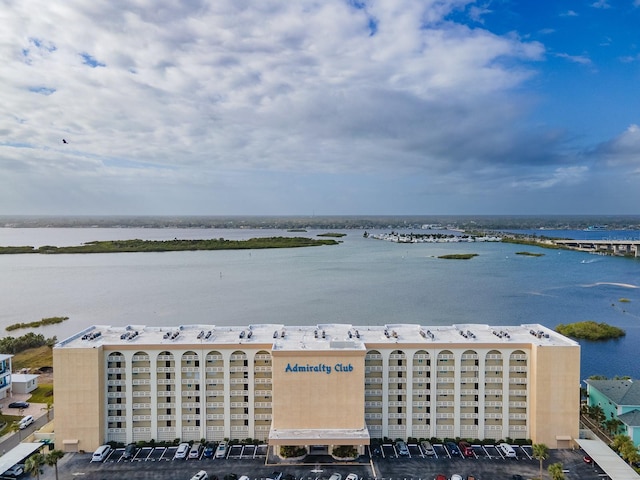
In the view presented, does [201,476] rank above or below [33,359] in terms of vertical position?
above

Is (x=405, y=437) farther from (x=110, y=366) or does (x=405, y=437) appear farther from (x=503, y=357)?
(x=110, y=366)

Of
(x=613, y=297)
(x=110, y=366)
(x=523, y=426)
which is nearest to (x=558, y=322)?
(x=613, y=297)

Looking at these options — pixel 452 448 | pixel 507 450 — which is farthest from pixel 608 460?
pixel 452 448

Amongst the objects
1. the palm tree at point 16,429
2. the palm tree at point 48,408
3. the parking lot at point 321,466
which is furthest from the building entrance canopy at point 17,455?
the palm tree at point 48,408

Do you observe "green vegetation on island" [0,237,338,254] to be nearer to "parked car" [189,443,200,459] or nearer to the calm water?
the calm water

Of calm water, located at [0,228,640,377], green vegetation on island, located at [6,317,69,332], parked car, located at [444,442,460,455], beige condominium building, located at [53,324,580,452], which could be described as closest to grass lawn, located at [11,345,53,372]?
calm water, located at [0,228,640,377]

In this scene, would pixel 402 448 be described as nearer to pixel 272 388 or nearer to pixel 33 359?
pixel 272 388

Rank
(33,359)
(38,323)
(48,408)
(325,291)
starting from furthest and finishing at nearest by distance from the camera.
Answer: (325,291) → (38,323) → (33,359) → (48,408)
